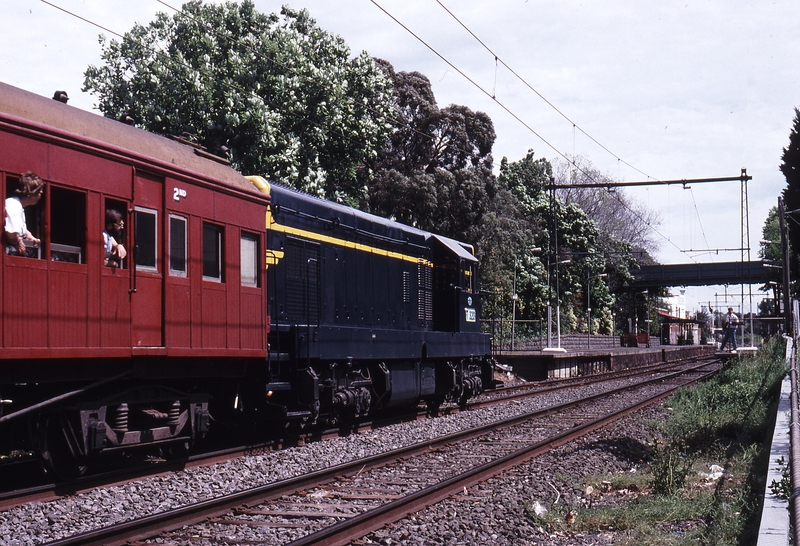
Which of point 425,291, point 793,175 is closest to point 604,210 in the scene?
point 793,175

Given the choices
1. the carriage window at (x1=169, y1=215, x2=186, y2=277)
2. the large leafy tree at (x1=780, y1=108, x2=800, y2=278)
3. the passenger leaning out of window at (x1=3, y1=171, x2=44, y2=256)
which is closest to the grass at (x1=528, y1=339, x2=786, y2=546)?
the carriage window at (x1=169, y1=215, x2=186, y2=277)

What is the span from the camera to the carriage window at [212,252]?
9805 millimetres

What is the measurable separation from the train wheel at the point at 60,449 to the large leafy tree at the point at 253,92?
48.3 ft

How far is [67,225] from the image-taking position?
786cm

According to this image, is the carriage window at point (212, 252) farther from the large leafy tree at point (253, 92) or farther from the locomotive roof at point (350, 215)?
the large leafy tree at point (253, 92)

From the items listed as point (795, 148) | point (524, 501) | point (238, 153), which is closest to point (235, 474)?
point (524, 501)

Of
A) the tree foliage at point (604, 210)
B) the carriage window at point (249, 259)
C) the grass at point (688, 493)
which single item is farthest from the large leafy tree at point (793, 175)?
the carriage window at point (249, 259)

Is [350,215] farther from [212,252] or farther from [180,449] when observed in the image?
[180,449]

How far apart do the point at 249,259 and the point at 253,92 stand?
14041 millimetres

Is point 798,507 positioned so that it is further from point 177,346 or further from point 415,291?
point 415,291

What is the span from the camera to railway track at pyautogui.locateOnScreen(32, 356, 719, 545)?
21.2 ft

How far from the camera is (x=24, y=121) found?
23.8 feet

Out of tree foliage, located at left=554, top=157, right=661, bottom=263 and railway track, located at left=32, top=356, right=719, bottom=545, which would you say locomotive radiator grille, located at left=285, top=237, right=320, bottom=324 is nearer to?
railway track, located at left=32, top=356, right=719, bottom=545

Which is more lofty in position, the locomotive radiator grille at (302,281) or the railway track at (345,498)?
the locomotive radiator grille at (302,281)
